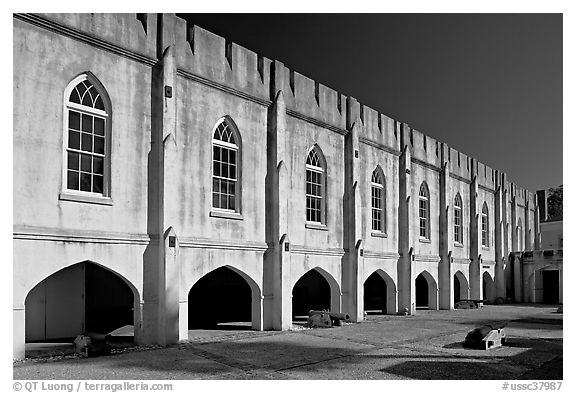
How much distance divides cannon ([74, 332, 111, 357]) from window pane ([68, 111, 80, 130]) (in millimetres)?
5292

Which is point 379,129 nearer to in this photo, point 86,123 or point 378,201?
point 378,201

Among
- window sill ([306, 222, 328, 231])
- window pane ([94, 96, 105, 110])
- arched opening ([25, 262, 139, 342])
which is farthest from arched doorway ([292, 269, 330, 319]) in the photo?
window pane ([94, 96, 105, 110])

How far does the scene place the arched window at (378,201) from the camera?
27.2 metres

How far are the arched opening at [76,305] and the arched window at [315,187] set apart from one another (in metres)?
7.60

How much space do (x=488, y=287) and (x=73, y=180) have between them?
107ft

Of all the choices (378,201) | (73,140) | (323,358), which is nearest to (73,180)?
(73,140)

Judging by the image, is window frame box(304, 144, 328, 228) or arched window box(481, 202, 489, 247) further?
arched window box(481, 202, 489, 247)

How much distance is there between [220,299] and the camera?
25.8 meters

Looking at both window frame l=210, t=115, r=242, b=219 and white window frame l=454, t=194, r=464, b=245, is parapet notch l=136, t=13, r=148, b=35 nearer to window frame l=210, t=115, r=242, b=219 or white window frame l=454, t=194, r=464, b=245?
window frame l=210, t=115, r=242, b=219

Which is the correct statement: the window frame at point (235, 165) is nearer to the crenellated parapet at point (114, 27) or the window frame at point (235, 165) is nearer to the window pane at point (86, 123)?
the crenellated parapet at point (114, 27)

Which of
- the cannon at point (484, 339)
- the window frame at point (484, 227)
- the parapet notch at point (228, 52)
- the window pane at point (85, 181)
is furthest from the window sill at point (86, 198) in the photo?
the window frame at point (484, 227)

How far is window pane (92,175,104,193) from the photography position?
15.4 m
